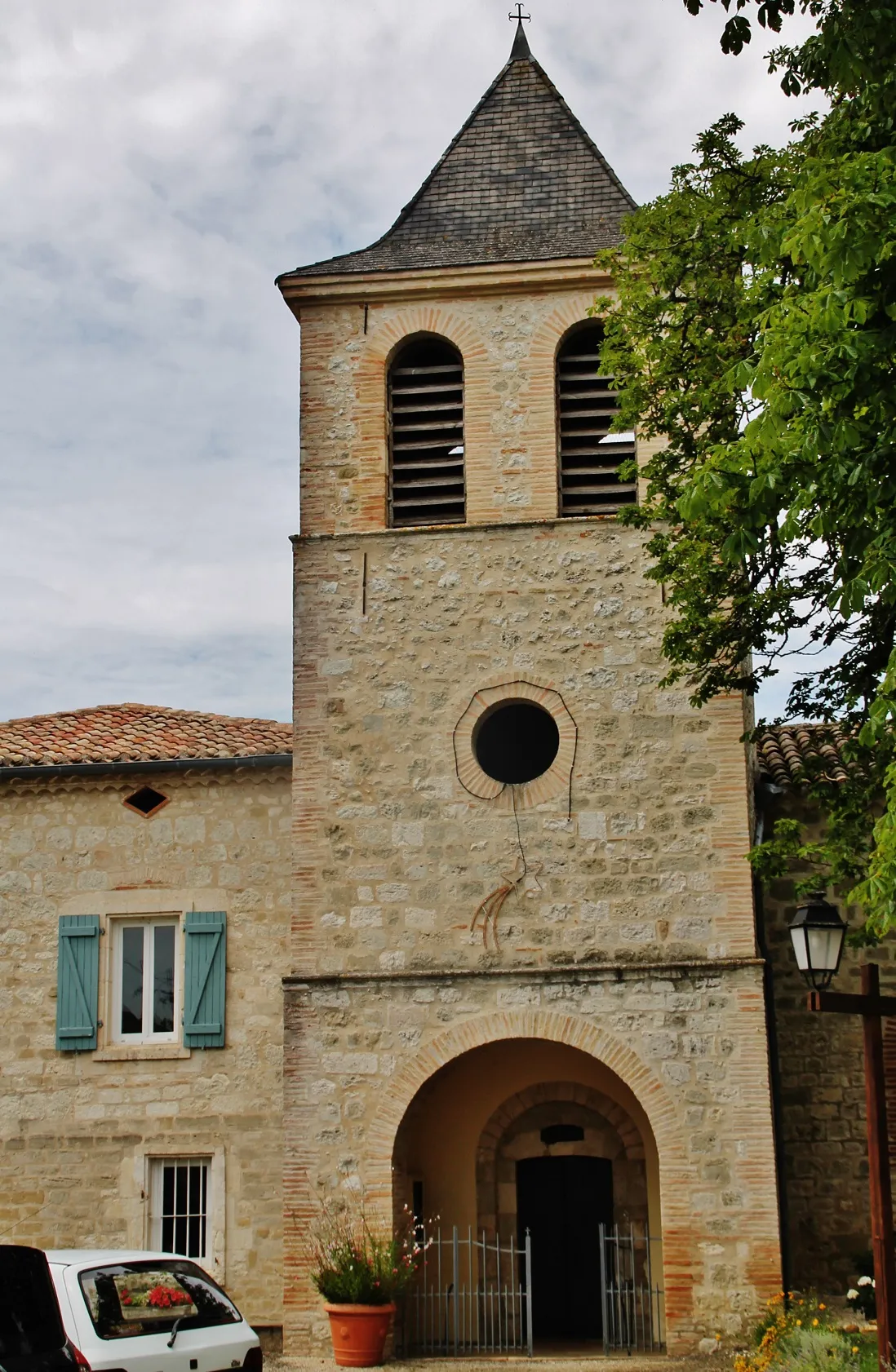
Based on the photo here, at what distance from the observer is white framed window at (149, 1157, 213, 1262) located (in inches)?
635

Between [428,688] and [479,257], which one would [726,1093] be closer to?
[428,688]

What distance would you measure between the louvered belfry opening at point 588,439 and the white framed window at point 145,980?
5948 mm

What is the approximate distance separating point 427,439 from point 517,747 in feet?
10.9

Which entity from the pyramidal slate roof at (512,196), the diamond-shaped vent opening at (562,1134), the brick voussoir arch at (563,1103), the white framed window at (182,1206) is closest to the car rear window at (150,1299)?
the brick voussoir arch at (563,1103)

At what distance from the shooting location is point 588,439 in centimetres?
1616

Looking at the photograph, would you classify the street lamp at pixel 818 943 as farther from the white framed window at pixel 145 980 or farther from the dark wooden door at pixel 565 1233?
the white framed window at pixel 145 980

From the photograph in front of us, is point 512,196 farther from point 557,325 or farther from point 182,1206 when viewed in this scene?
point 182,1206

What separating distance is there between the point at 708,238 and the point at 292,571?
5092 mm

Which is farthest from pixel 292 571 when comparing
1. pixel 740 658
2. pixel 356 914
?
pixel 740 658

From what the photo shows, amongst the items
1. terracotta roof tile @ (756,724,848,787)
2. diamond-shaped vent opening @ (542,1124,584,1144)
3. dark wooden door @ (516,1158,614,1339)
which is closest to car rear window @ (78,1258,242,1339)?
diamond-shaped vent opening @ (542,1124,584,1144)

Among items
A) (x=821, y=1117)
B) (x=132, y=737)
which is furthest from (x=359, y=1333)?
(x=132, y=737)

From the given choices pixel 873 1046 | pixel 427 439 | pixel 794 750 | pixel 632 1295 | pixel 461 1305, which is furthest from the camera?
pixel 794 750

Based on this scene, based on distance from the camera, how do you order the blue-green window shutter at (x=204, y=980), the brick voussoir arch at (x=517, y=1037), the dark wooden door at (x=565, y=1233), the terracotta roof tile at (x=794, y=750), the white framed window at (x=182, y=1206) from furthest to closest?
the blue-green window shutter at (x=204, y=980) → the white framed window at (x=182, y=1206) → the terracotta roof tile at (x=794, y=750) → the dark wooden door at (x=565, y=1233) → the brick voussoir arch at (x=517, y=1037)

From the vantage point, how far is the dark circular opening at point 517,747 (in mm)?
17062
